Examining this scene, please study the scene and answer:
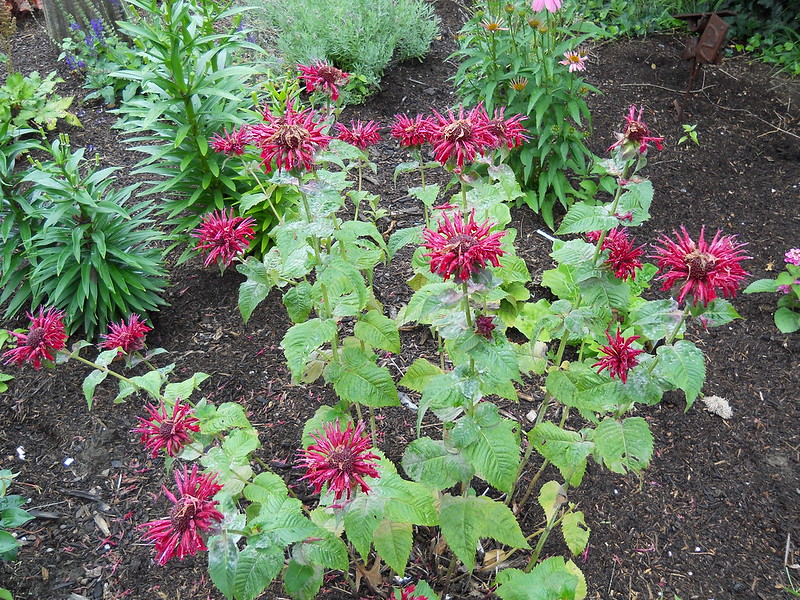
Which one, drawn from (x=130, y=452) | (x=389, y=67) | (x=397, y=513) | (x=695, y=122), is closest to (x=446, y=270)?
(x=397, y=513)

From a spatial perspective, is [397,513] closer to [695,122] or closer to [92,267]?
[92,267]

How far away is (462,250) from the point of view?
1328 millimetres

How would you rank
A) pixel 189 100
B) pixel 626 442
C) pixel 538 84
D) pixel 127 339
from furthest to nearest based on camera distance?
pixel 538 84 < pixel 189 100 < pixel 127 339 < pixel 626 442

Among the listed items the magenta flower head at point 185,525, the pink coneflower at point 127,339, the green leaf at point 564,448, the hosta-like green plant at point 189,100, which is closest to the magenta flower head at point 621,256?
the green leaf at point 564,448

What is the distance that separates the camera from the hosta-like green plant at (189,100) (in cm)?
279

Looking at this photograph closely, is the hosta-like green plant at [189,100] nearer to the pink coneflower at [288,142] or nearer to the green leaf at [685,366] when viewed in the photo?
the pink coneflower at [288,142]

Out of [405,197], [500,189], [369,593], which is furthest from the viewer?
[405,197]

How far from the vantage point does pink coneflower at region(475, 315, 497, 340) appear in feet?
4.87

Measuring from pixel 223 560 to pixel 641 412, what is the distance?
2019 mm

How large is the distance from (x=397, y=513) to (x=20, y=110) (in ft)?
14.1

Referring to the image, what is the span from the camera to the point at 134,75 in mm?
2865

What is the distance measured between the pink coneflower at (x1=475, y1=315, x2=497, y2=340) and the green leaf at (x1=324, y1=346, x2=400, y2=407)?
407 millimetres

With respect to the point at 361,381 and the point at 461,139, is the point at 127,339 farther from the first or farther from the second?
the point at 461,139

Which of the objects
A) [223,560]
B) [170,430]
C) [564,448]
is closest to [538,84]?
[564,448]
